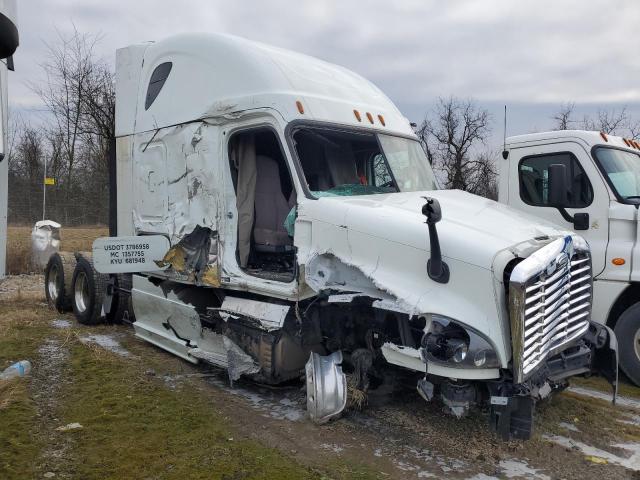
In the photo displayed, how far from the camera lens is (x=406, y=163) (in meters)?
5.90

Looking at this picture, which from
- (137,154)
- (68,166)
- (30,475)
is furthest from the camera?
(68,166)

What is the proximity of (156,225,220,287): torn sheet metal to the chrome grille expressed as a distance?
307 cm

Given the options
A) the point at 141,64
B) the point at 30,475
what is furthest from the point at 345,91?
the point at 30,475

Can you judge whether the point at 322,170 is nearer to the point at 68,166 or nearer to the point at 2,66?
the point at 2,66

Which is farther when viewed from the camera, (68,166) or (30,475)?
(68,166)

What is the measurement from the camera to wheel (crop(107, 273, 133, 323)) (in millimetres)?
8086

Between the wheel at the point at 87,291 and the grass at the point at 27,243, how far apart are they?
5008 mm

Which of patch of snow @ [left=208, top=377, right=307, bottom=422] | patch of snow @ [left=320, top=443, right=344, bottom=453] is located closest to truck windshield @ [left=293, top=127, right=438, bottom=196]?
patch of snow @ [left=208, top=377, right=307, bottom=422]

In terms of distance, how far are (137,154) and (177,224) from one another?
1.27 metres

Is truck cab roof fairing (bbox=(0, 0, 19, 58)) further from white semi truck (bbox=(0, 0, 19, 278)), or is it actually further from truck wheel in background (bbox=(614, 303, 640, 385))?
truck wheel in background (bbox=(614, 303, 640, 385))

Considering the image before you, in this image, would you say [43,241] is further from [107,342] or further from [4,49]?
[4,49]

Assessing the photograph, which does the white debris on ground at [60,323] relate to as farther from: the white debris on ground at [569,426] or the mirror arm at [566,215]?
the mirror arm at [566,215]

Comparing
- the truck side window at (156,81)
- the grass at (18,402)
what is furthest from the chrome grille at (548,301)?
the truck side window at (156,81)

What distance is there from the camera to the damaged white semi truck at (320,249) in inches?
157
